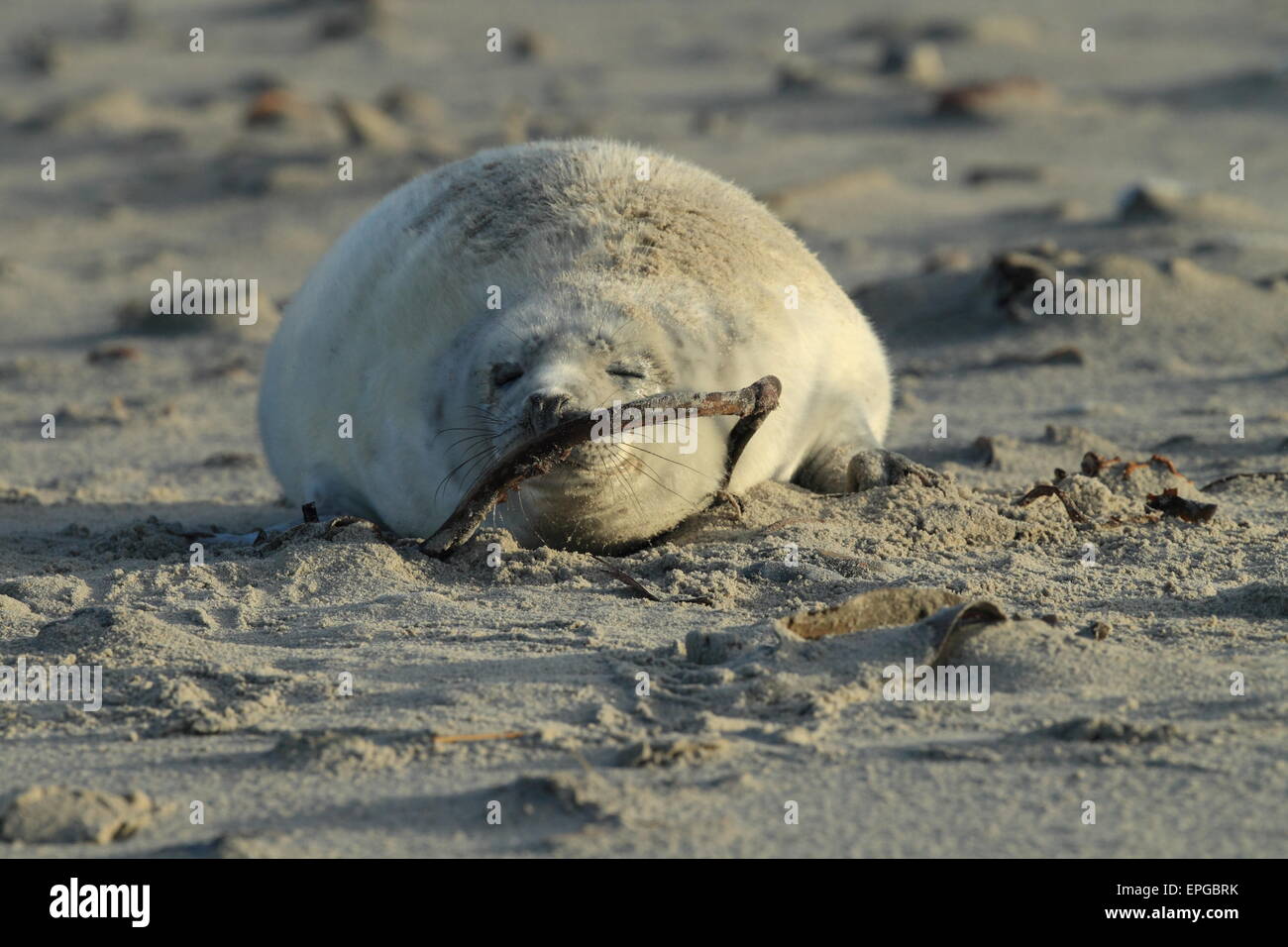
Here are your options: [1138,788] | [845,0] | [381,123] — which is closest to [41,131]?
[381,123]

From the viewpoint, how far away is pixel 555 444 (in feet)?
13.5

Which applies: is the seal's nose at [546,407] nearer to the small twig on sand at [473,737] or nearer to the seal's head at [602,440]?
the seal's head at [602,440]

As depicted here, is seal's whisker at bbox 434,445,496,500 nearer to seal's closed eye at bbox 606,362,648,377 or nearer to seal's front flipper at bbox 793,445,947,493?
seal's closed eye at bbox 606,362,648,377

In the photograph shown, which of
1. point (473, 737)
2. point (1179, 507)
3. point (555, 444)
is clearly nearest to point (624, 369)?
point (555, 444)

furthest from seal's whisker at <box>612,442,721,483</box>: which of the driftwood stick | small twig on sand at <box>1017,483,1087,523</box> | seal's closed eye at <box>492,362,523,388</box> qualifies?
small twig on sand at <box>1017,483,1087,523</box>

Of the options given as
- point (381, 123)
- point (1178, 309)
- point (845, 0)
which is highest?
point (845, 0)

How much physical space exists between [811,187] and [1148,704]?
867cm

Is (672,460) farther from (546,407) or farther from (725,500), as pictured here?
(546,407)

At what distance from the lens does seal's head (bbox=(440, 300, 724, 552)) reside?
14.1 ft

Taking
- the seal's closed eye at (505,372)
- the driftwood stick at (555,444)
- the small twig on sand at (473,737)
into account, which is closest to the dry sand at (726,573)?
the small twig on sand at (473,737)

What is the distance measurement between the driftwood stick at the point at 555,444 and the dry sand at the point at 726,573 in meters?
0.14

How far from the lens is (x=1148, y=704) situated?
3.31 m

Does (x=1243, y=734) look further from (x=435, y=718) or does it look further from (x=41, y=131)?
(x=41, y=131)
